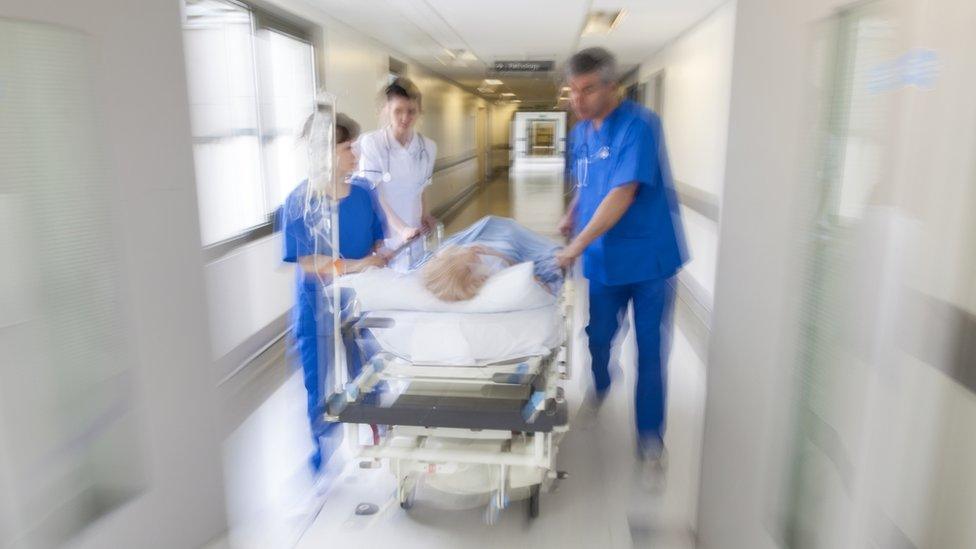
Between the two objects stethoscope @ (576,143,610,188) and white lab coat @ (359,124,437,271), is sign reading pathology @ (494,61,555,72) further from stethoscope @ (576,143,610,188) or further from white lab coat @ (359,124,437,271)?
stethoscope @ (576,143,610,188)

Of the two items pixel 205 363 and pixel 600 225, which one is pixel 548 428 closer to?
pixel 600 225

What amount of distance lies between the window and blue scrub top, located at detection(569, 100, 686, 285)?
1.07 metres

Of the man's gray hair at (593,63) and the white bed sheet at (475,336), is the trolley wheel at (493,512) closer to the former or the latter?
the white bed sheet at (475,336)

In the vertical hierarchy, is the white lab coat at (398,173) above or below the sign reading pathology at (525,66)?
below

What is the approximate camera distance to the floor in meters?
2.03

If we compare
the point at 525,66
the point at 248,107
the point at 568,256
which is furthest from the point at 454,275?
the point at 525,66

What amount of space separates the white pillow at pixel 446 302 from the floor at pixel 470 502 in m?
0.71

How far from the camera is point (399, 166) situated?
8.61 ft

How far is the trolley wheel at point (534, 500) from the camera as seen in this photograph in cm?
207

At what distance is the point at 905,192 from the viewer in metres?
0.79

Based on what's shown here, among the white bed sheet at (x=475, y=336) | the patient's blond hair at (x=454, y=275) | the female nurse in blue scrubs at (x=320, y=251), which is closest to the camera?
Answer: the white bed sheet at (x=475, y=336)

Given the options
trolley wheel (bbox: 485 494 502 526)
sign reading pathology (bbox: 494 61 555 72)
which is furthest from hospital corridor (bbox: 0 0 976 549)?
sign reading pathology (bbox: 494 61 555 72)

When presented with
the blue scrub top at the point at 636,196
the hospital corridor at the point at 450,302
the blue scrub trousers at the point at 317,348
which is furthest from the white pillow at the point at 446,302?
the blue scrub top at the point at 636,196

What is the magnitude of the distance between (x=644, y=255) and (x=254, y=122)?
184 centimetres
